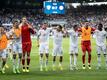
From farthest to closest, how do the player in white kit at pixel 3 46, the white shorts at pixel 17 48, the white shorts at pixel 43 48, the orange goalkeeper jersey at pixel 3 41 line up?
the white shorts at pixel 43 48 < the white shorts at pixel 17 48 < the orange goalkeeper jersey at pixel 3 41 < the player in white kit at pixel 3 46

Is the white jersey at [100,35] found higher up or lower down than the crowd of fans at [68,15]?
lower down

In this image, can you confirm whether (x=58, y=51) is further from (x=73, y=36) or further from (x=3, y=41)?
(x=3, y=41)

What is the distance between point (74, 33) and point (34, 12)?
63782 mm

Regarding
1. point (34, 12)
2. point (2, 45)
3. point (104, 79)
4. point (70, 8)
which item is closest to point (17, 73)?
point (2, 45)

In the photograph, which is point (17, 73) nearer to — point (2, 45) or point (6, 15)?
point (2, 45)

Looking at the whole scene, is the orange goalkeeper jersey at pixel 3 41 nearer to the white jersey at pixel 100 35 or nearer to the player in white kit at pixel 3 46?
the player in white kit at pixel 3 46

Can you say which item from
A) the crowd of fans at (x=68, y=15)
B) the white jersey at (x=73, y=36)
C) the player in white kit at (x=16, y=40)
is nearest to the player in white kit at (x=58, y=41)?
the white jersey at (x=73, y=36)

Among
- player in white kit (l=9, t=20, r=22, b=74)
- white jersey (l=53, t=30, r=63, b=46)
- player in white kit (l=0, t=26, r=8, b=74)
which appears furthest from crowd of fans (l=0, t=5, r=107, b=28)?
player in white kit (l=0, t=26, r=8, b=74)

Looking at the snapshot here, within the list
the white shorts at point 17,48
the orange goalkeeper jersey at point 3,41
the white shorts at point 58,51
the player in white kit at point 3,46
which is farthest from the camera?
the white shorts at point 58,51

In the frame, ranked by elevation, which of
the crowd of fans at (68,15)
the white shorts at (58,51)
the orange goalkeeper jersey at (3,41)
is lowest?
the white shorts at (58,51)

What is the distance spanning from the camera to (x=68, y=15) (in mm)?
93812

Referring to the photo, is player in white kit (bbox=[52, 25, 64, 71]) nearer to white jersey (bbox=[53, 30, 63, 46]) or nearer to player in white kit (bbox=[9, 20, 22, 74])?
white jersey (bbox=[53, 30, 63, 46])

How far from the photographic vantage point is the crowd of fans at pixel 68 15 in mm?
88750

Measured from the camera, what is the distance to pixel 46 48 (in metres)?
25.7
